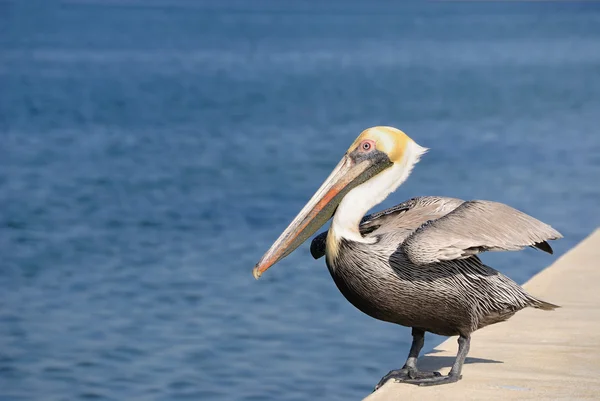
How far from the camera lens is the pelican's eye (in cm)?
469

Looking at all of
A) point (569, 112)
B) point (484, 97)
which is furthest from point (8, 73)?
point (569, 112)

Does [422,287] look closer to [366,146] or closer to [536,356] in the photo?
[366,146]

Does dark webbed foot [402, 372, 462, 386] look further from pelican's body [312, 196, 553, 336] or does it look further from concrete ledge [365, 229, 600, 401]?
pelican's body [312, 196, 553, 336]

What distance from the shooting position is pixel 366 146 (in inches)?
185

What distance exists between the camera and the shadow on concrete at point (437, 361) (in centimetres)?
488

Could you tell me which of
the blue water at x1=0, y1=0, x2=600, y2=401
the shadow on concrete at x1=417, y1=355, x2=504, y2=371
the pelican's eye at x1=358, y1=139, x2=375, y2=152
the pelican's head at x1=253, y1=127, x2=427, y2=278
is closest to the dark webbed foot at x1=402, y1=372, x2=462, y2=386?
the shadow on concrete at x1=417, y1=355, x2=504, y2=371

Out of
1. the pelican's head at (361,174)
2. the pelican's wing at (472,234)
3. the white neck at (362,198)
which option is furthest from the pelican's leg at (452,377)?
the pelican's head at (361,174)

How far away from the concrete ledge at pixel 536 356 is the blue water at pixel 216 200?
1.39 metres

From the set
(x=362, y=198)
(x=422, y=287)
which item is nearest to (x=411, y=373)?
(x=422, y=287)

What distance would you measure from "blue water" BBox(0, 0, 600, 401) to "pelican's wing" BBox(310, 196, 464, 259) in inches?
78.5

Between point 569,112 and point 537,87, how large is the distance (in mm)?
5982

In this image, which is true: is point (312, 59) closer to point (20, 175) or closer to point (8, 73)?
point (8, 73)

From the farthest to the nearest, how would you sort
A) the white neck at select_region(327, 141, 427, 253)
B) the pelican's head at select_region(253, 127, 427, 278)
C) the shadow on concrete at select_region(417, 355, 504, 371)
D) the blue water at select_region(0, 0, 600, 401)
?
the blue water at select_region(0, 0, 600, 401) < the shadow on concrete at select_region(417, 355, 504, 371) < the pelican's head at select_region(253, 127, 427, 278) < the white neck at select_region(327, 141, 427, 253)

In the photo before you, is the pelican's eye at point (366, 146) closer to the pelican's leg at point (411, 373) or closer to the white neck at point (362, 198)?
the white neck at point (362, 198)
